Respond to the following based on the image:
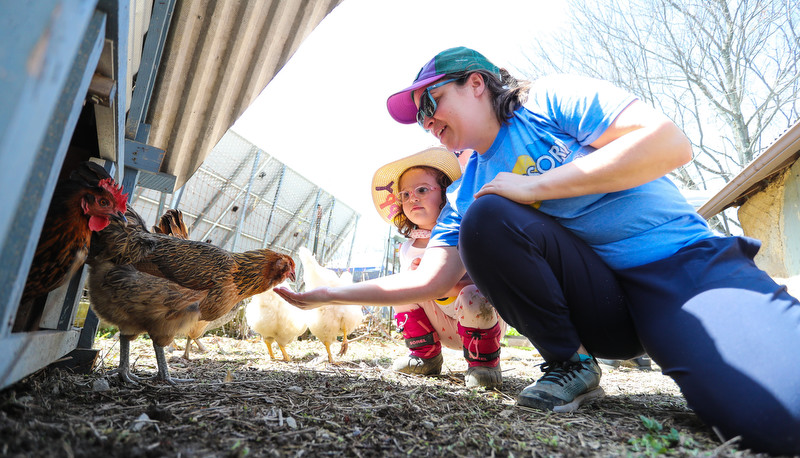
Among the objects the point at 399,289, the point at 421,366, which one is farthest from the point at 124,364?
the point at 421,366

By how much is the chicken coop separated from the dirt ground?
15 centimetres

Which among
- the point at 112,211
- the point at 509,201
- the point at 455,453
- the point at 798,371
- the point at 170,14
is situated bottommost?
the point at 455,453

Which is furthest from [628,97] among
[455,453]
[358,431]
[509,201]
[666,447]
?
[358,431]

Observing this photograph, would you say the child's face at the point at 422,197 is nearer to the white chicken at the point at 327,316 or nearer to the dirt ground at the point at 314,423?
the dirt ground at the point at 314,423

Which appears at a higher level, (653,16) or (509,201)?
(653,16)

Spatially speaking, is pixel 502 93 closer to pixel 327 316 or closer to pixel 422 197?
pixel 422 197

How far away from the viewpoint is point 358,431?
116cm

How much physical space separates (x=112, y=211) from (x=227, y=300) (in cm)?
84

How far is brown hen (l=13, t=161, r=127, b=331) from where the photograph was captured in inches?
54.2

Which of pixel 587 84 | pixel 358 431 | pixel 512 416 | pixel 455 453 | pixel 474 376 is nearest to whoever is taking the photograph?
pixel 455 453

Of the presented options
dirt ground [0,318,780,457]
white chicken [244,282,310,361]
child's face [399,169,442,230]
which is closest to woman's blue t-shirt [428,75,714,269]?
dirt ground [0,318,780,457]

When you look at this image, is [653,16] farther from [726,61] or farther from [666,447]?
[666,447]

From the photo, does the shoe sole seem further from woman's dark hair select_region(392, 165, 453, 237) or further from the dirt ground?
woman's dark hair select_region(392, 165, 453, 237)

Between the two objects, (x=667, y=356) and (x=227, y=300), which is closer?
(x=667, y=356)
